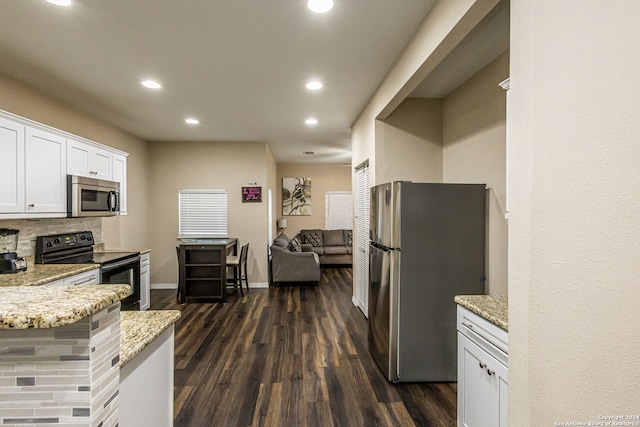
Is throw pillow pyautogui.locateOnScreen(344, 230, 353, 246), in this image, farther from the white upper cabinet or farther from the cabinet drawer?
the cabinet drawer

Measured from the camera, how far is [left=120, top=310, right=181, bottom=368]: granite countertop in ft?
3.69

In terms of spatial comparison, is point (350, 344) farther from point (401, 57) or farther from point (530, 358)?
point (401, 57)

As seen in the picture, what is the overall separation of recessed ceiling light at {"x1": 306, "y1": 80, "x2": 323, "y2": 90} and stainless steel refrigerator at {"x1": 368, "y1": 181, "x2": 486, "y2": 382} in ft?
4.39

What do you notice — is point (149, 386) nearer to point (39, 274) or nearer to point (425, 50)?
point (39, 274)

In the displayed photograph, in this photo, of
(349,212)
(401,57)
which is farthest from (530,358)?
(349,212)

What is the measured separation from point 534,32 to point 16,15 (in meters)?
2.93

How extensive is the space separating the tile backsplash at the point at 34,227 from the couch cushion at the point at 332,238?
5338 mm

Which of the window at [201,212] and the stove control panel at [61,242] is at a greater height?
the window at [201,212]

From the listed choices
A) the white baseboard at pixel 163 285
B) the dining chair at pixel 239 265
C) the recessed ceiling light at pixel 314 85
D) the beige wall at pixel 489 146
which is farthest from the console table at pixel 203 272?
the beige wall at pixel 489 146

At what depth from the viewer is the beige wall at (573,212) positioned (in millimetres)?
815

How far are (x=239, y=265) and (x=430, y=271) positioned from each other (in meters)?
3.48

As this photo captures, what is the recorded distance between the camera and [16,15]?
6.72 feet

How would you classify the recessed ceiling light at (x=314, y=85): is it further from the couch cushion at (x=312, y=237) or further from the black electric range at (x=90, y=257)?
the couch cushion at (x=312, y=237)

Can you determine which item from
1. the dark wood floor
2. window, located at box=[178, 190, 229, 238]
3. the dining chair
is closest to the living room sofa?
the dining chair
